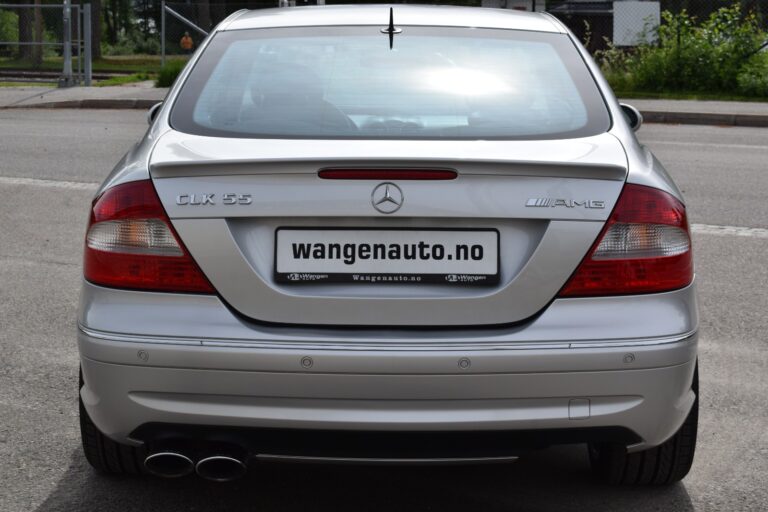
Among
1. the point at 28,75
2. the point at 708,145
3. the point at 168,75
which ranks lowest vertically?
the point at 28,75

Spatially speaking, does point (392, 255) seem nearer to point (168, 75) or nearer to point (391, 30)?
point (391, 30)

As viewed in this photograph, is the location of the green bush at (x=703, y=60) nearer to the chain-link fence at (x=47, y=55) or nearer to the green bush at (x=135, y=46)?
the chain-link fence at (x=47, y=55)

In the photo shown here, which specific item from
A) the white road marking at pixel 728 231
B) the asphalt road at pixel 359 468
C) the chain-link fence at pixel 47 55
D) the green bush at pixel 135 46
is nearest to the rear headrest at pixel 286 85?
the asphalt road at pixel 359 468

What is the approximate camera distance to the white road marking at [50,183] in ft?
36.7

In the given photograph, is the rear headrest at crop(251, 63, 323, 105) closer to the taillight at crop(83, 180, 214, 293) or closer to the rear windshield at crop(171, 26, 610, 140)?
the rear windshield at crop(171, 26, 610, 140)

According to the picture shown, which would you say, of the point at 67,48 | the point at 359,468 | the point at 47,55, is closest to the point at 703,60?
the point at 67,48

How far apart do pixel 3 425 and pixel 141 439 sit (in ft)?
4.72

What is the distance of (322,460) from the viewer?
11.3 feet

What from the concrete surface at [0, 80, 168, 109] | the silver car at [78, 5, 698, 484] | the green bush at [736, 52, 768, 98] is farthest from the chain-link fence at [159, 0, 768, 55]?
the silver car at [78, 5, 698, 484]

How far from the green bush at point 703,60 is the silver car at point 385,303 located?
2090 cm

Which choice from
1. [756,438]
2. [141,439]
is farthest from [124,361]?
[756,438]

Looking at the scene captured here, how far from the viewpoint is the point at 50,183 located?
37.5ft

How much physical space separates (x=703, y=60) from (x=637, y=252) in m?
21.7

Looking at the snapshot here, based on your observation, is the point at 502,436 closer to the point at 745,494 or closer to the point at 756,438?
the point at 745,494
